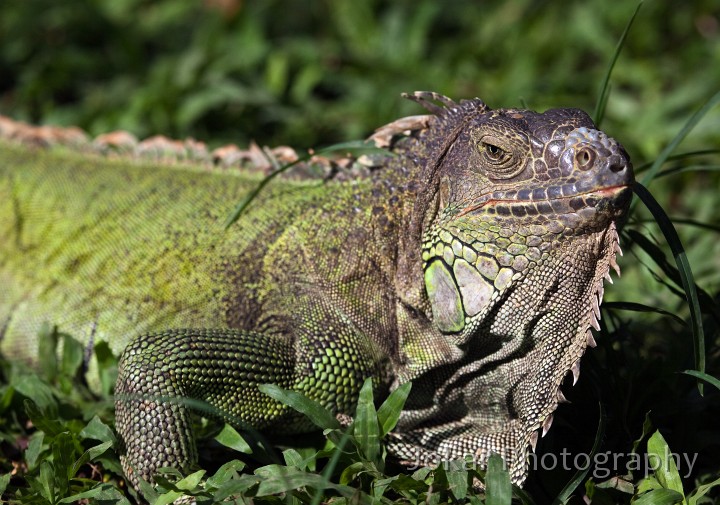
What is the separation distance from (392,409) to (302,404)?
15.8 inches

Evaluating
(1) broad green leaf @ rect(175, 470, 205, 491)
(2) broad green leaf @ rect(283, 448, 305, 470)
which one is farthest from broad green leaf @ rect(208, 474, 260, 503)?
(2) broad green leaf @ rect(283, 448, 305, 470)

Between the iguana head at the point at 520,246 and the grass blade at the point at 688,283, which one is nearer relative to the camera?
the iguana head at the point at 520,246

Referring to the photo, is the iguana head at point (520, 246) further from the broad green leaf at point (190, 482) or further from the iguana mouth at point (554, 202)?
the broad green leaf at point (190, 482)

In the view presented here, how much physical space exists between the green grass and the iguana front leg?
0.14m

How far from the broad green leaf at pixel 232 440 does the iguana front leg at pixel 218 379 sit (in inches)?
3.7

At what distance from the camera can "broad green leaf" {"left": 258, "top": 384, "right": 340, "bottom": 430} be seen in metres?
3.67

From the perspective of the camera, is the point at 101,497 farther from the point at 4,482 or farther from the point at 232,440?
the point at 232,440

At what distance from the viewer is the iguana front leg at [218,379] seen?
376 centimetres

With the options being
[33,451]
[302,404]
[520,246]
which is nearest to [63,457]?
[33,451]

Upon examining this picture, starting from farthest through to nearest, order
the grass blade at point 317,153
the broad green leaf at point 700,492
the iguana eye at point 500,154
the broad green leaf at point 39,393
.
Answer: the broad green leaf at point 39,393
the grass blade at point 317,153
the broad green leaf at point 700,492
the iguana eye at point 500,154

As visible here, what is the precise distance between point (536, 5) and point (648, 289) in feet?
15.3

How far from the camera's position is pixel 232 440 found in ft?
12.9

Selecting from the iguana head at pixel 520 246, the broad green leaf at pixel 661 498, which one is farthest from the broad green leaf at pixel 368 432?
the broad green leaf at pixel 661 498

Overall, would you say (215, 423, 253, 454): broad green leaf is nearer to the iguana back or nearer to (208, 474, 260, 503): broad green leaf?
(208, 474, 260, 503): broad green leaf
